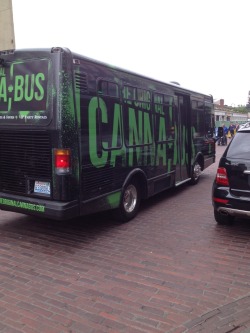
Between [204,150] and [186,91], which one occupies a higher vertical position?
[186,91]

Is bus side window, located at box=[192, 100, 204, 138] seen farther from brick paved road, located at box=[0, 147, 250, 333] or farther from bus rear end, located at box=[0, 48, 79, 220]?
bus rear end, located at box=[0, 48, 79, 220]

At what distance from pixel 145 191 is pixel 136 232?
1270 mm

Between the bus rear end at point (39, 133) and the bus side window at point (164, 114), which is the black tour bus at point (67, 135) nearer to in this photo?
the bus rear end at point (39, 133)

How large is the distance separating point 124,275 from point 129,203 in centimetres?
239

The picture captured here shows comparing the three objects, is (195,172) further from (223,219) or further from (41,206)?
(41,206)

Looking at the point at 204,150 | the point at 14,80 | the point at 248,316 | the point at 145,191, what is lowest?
the point at 248,316

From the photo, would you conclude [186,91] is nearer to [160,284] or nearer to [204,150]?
[204,150]

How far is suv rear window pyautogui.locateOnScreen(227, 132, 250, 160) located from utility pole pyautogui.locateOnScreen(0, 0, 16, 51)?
27.1 feet

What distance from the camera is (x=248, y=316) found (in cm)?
311

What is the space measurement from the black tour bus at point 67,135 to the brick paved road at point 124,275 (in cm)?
59

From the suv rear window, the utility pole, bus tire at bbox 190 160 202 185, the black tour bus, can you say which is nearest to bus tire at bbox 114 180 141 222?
the black tour bus

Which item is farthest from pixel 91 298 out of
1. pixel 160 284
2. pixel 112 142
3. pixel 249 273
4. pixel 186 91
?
pixel 186 91

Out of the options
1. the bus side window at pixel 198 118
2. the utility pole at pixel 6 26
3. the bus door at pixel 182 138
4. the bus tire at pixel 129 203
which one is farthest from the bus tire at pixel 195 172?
the utility pole at pixel 6 26

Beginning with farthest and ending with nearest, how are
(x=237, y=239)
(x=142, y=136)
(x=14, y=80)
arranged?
(x=142, y=136)
(x=237, y=239)
(x=14, y=80)
